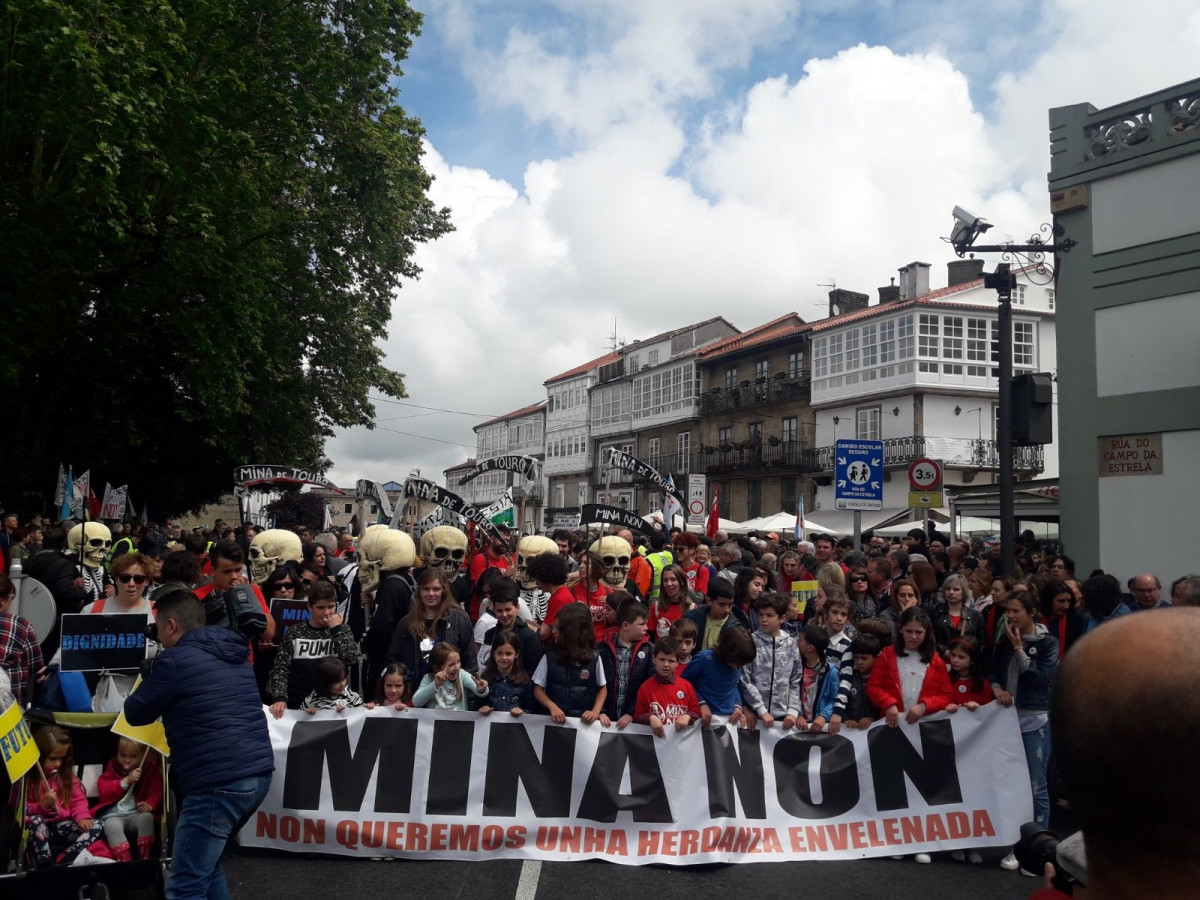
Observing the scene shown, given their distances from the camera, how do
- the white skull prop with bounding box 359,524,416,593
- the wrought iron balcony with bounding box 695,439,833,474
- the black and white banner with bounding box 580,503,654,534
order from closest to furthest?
the white skull prop with bounding box 359,524,416,593 < the black and white banner with bounding box 580,503,654,534 < the wrought iron balcony with bounding box 695,439,833,474

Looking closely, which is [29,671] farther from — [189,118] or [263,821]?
[189,118]

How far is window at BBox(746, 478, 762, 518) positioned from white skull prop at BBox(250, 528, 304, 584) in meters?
45.3

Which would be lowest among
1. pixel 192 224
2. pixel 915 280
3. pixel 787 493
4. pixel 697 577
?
pixel 697 577

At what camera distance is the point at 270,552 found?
9625mm

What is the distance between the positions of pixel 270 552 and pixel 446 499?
3.97m

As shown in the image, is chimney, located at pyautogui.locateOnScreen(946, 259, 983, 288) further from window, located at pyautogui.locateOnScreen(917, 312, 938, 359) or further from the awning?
the awning

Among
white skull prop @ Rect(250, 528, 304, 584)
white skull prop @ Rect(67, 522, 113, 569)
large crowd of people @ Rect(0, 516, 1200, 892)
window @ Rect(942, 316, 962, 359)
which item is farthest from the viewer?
window @ Rect(942, 316, 962, 359)

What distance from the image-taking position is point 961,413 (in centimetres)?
4409

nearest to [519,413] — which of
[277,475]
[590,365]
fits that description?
[590,365]

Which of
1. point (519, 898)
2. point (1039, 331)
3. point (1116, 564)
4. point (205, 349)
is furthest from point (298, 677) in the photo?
point (1039, 331)

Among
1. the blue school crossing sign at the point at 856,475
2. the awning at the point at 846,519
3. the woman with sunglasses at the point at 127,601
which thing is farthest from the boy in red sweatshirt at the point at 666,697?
the awning at the point at 846,519

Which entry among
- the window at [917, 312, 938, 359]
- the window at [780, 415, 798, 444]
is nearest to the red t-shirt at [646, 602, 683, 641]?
the window at [917, 312, 938, 359]

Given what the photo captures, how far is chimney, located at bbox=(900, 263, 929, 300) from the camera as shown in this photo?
48.0 metres

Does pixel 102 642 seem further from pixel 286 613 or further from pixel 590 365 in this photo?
pixel 590 365
